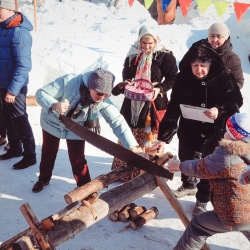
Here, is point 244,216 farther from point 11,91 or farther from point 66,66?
point 66,66

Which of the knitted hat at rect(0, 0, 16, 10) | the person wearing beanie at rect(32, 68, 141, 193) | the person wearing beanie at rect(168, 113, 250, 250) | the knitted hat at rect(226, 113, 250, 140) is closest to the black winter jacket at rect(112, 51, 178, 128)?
the person wearing beanie at rect(32, 68, 141, 193)

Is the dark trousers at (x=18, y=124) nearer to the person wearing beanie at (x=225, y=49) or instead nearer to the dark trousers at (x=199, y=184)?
the dark trousers at (x=199, y=184)

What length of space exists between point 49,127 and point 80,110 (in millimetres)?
521

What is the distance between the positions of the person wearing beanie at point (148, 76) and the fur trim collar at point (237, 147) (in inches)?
73.5

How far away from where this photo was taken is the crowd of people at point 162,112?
2457 mm

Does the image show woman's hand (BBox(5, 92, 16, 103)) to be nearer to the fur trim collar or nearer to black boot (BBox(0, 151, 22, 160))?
black boot (BBox(0, 151, 22, 160))

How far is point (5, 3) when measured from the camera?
13.6 ft

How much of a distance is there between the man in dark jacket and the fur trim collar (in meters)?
3.04

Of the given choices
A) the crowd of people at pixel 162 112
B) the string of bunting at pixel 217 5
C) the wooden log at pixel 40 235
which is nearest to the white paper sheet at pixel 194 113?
the crowd of people at pixel 162 112

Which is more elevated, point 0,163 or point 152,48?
point 152,48

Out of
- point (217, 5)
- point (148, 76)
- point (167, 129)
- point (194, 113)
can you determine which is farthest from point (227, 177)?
point (217, 5)

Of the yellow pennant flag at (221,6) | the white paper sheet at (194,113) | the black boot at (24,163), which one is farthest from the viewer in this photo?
the yellow pennant flag at (221,6)

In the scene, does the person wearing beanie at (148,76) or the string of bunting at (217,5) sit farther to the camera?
the string of bunting at (217,5)

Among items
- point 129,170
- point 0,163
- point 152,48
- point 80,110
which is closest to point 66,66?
point 0,163
